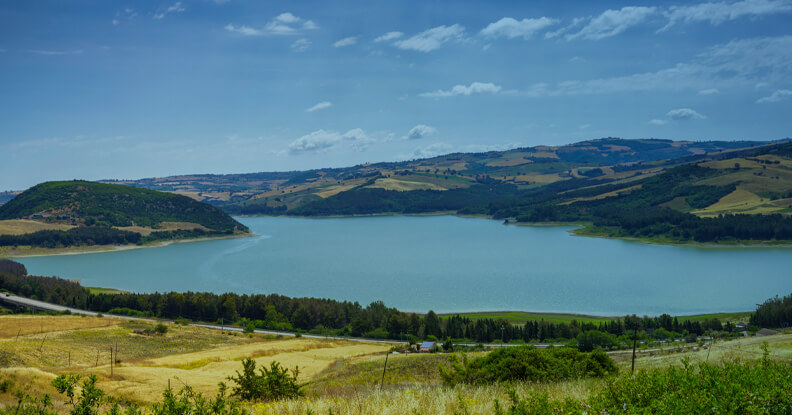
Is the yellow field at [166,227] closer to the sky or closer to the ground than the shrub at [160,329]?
closer to the sky

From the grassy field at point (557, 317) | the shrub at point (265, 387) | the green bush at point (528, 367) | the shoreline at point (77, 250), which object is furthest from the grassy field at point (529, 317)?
the shoreline at point (77, 250)

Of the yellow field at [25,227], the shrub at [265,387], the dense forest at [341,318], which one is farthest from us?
the yellow field at [25,227]

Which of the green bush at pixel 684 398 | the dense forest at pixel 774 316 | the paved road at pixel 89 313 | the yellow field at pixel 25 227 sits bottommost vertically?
the paved road at pixel 89 313

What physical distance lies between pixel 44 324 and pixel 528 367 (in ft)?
141

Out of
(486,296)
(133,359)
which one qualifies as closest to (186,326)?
(133,359)

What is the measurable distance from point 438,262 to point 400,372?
5490cm

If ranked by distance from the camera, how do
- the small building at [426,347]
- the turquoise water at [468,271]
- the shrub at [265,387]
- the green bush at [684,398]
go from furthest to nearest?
the turquoise water at [468,271]
the small building at [426,347]
the shrub at [265,387]
the green bush at [684,398]

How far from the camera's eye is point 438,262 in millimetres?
76375

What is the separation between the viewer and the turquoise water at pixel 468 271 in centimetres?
5297

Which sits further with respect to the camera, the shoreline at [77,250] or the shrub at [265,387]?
the shoreline at [77,250]

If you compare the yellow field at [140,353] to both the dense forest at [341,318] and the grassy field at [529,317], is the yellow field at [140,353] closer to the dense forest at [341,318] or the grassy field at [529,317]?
the dense forest at [341,318]

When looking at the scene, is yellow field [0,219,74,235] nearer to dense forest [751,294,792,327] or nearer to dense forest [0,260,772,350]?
dense forest [0,260,772,350]

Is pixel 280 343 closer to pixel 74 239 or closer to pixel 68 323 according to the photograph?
pixel 68 323

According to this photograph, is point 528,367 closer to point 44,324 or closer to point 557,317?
point 557,317
